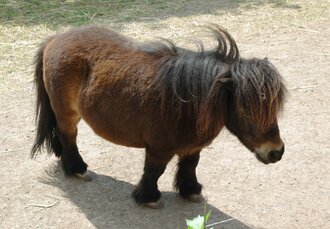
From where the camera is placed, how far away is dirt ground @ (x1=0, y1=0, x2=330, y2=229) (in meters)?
3.70

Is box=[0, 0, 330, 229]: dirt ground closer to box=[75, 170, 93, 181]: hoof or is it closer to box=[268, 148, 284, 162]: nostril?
box=[75, 170, 93, 181]: hoof

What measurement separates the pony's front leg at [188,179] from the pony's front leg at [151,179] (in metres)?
0.20

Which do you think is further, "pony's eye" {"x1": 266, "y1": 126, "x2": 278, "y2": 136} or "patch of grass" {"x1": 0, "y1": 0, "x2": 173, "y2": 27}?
"patch of grass" {"x1": 0, "y1": 0, "x2": 173, "y2": 27}

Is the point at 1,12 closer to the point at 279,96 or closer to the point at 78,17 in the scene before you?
the point at 78,17

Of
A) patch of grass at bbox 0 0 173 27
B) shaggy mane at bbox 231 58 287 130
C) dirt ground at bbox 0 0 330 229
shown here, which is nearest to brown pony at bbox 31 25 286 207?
shaggy mane at bbox 231 58 287 130

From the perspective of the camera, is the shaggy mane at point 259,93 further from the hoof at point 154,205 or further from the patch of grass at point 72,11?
the patch of grass at point 72,11

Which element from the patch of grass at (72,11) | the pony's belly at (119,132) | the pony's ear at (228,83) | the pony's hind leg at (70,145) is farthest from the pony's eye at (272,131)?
the patch of grass at (72,11)

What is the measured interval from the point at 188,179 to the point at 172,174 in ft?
1.43

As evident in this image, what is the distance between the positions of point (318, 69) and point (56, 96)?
3.42 meters

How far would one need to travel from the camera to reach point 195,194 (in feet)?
12.6

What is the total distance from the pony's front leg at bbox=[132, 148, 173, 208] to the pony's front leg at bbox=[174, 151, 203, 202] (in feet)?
0.66

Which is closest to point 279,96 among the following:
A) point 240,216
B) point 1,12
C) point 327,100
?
point 240,216

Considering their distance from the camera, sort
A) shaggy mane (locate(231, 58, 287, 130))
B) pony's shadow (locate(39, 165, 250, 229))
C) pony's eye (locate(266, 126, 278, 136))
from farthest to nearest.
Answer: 1. pony's shadow (locate(39, 165, 250, 229))
2. pony's eye (locate(266, 126, 278, 136))
3. shaggy mane (locate(231, 58, 287, 130))

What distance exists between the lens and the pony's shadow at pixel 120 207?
11.9ft
